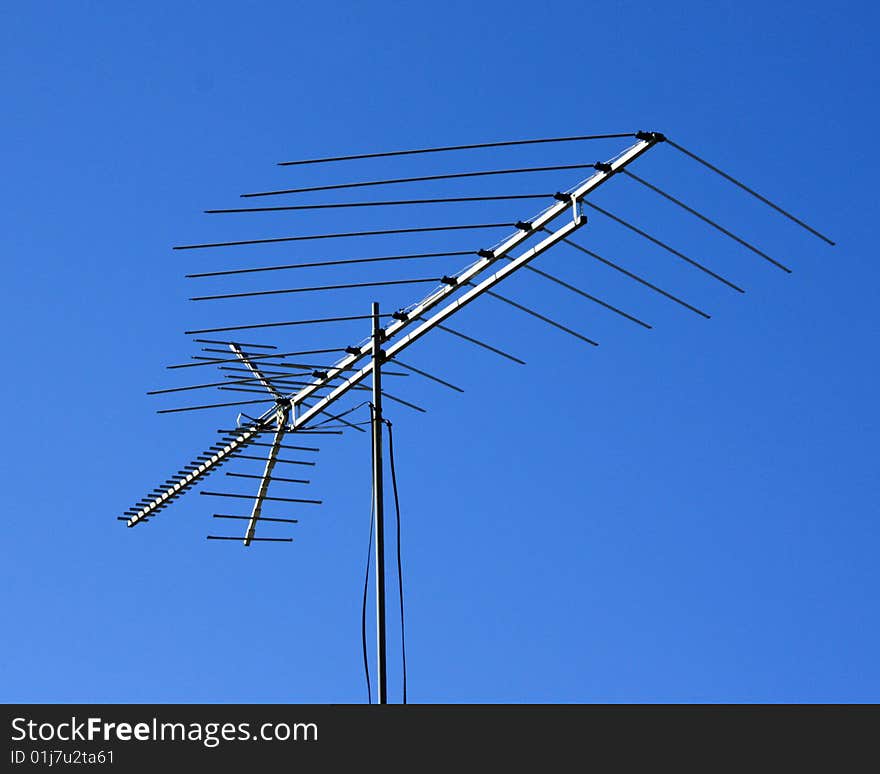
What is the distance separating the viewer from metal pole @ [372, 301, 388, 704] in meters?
9.09

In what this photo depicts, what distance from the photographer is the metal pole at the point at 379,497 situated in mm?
9086

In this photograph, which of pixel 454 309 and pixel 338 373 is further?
pixel 338 373

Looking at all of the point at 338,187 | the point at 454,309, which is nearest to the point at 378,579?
the point at 454,309

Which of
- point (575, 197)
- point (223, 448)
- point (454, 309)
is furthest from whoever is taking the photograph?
point (223, 448)

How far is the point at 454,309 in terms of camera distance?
9703mm

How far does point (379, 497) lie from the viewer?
31.4 ft
